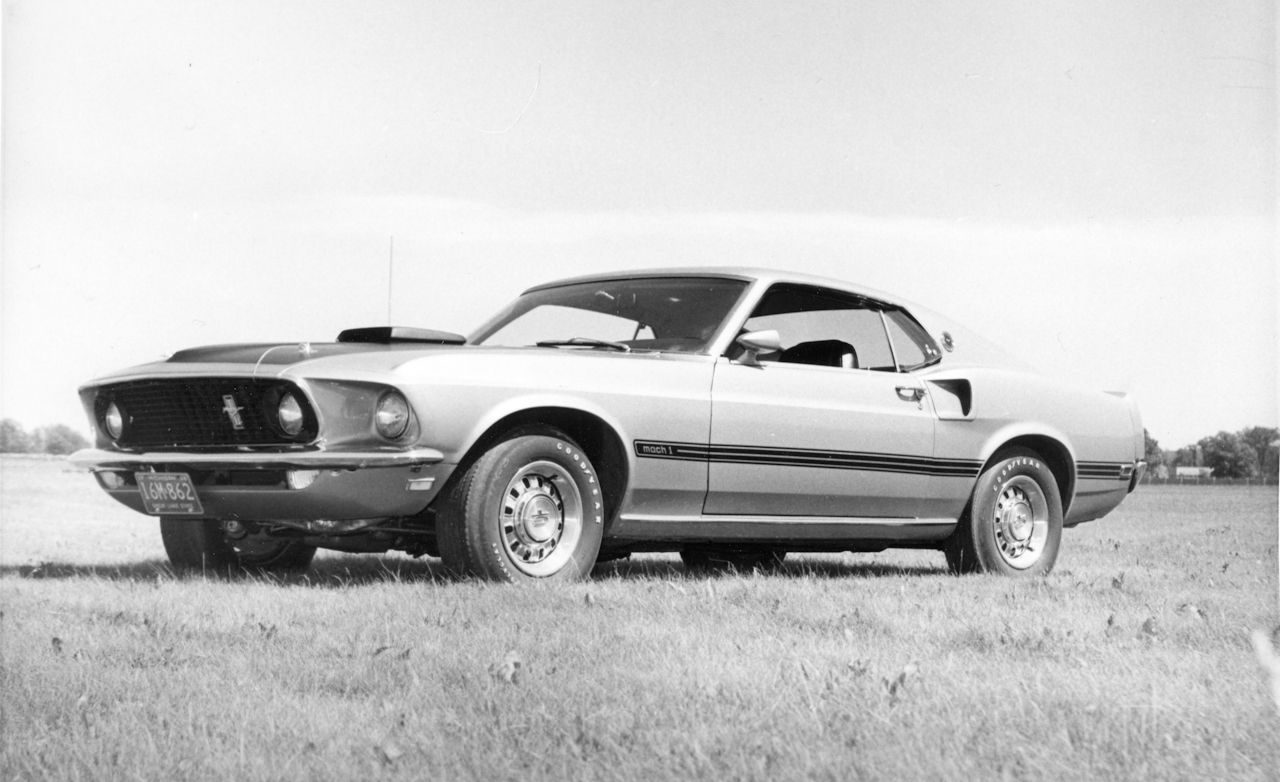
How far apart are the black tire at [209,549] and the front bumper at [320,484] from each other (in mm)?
970

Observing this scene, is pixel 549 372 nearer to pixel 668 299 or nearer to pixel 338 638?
pixel 668 299

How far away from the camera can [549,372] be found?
582 cm

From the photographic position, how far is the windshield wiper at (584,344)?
6441 mm

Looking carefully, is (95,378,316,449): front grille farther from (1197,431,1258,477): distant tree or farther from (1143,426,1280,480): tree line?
(1197,431,1258,477): distant tree

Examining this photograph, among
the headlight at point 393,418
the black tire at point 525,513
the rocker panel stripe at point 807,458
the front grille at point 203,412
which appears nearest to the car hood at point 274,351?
the front grille at point 203,412

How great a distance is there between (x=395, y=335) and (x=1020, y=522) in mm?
3620

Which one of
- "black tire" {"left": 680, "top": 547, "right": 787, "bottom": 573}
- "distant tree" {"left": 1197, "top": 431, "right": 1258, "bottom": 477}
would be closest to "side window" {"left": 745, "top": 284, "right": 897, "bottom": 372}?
"black tire" {"left": 680, "top": 547, "right": 787, "bottom": 573}

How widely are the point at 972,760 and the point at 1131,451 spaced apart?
19.1 feet

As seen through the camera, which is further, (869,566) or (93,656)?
(869,566)

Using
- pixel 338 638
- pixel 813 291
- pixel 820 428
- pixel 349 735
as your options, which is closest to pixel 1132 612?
pixel 820 428

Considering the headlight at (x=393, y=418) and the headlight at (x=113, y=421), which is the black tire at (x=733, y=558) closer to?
the headlight at (x=393, y=418)

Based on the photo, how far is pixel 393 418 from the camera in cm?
550

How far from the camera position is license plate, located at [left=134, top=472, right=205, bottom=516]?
5.79 meters

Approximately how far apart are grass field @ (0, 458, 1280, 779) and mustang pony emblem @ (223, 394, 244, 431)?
2.13ft
